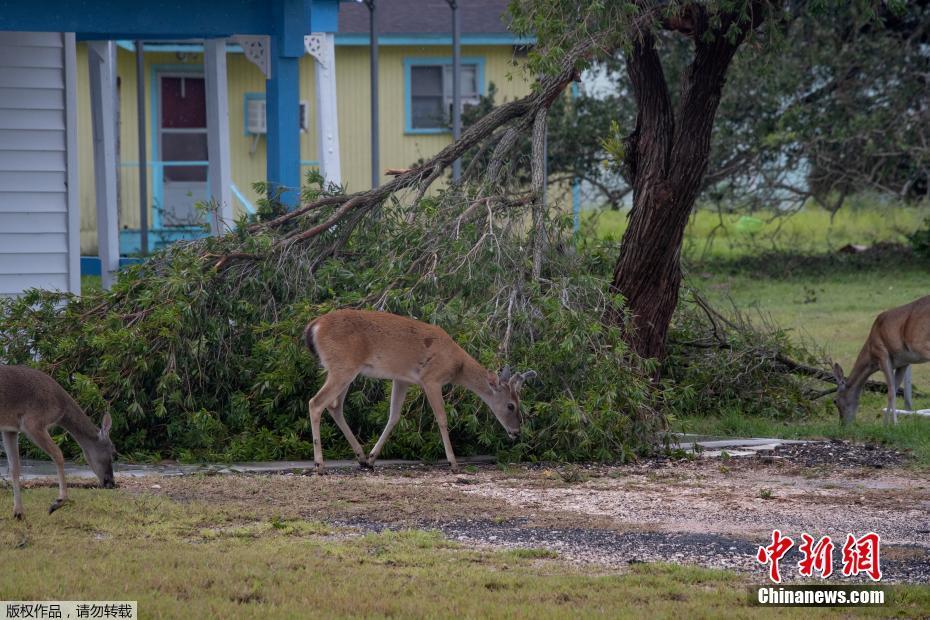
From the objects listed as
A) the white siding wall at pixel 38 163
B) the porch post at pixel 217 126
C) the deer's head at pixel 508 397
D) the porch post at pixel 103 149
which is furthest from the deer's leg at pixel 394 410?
the porch post at pixel 103 149

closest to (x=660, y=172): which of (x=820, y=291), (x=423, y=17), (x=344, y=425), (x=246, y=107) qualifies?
(x=344, y=425)

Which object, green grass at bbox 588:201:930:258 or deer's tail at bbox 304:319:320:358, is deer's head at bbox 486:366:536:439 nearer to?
deer's tail at bbox 304:319:320:358

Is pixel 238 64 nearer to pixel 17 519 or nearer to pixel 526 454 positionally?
pixel 526 454

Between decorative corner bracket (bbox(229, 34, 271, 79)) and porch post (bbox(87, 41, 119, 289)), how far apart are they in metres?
3.38

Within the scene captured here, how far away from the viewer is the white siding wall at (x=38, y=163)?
12.8 metres

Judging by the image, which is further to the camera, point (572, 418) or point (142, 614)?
point (572, 418)

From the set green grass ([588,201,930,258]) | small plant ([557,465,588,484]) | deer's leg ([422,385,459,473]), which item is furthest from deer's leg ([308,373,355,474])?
green grass ([588,201,930,258])

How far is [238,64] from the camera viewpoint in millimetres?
26234

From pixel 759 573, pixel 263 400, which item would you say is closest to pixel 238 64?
pixel 263 400

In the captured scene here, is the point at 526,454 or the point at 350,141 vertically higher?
the point at 350,141

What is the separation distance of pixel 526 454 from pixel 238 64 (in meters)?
18.1

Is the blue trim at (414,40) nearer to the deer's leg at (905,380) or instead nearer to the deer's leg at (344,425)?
the deer's leg at (905,380)

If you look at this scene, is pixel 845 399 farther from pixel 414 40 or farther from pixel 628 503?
pixel 414 40

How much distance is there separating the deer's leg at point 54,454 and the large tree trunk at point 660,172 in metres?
5.12
